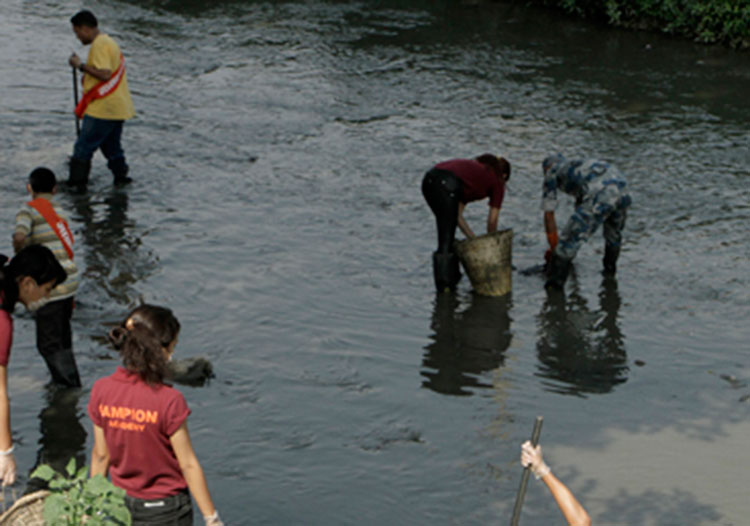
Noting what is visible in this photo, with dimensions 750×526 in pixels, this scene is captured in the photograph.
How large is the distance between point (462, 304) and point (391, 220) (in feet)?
7.40

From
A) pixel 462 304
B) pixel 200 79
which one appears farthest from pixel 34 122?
pixel 462 304

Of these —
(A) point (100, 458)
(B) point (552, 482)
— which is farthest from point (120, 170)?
(B) point (552, 482)

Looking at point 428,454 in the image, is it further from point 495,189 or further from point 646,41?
point 646,41

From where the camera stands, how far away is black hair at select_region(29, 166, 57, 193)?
749 cm

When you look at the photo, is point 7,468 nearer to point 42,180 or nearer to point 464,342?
point 42,180

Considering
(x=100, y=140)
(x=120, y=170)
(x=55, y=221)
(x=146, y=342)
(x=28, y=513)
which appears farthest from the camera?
(x=120, y=170)

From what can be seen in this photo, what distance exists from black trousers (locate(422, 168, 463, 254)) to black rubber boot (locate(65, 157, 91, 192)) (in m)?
4.20

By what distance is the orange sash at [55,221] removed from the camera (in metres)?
7.28

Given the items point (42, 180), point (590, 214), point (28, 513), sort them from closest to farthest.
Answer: point (28, 513) → point (42, 180) → point (590, 214)

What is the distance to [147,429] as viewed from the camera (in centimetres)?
424

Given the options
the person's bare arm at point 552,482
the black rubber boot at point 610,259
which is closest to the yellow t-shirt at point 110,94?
the black rubber boot at point 610,259

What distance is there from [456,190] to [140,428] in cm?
529

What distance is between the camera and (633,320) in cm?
902

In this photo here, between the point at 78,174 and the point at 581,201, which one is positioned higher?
the point at 581,201
